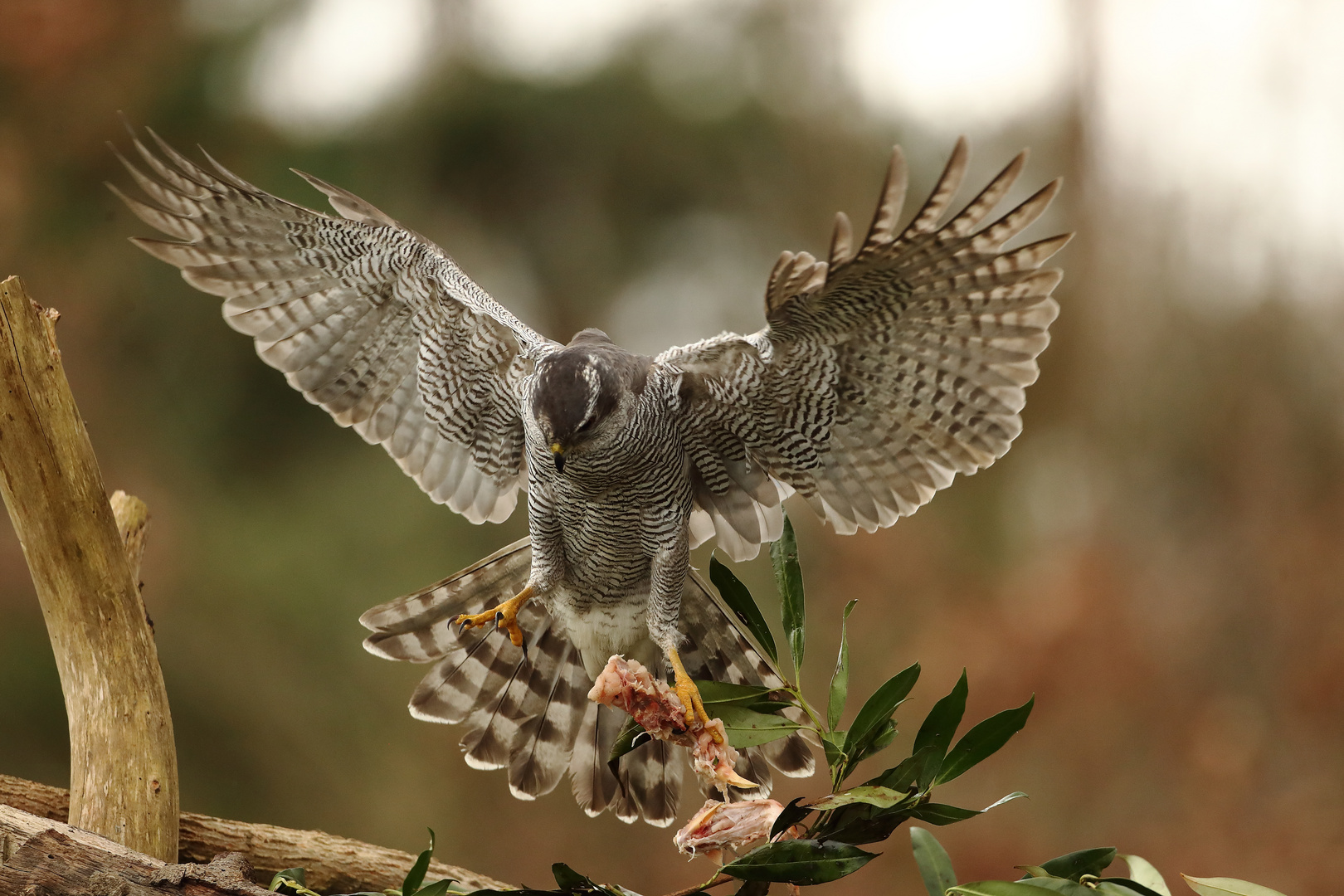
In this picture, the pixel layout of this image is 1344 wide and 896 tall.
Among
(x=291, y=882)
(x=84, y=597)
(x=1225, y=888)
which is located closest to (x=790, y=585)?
(x=1225, y=888)

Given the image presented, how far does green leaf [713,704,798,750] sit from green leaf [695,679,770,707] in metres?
0.03

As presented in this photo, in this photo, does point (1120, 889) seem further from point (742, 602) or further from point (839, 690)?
point (742, 602)

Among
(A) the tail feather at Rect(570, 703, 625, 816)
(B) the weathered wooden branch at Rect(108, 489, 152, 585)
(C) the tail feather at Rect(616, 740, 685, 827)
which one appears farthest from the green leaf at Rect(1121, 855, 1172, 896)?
(B) the weathered wooden branch at Rect(108, 489, 152, 585)

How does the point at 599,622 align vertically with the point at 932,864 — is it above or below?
above

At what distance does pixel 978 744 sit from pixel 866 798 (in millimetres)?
279

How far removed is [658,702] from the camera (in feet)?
6.74

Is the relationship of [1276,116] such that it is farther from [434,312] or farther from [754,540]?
[434,312]

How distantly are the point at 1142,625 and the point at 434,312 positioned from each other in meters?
4.24

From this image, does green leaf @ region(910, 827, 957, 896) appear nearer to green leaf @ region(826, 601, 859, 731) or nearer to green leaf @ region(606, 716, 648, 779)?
green leaf @ region(826, 601, 859, 731)

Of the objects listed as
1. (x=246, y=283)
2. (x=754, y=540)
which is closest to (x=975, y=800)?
(x=754, y=540)

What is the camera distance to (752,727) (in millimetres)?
1931

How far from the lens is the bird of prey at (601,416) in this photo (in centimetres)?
208

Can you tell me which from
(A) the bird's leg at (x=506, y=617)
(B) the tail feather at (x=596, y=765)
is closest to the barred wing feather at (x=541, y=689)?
(B) the tail feather at (x=596, y=765)

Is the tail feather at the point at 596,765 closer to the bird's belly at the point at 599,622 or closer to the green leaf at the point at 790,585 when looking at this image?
the bird's belly at the point at 599,622
